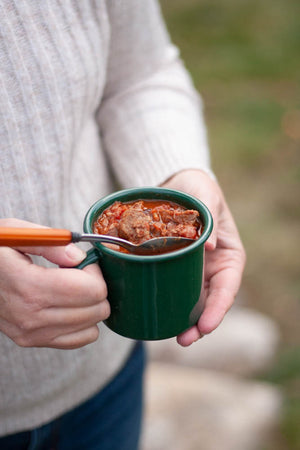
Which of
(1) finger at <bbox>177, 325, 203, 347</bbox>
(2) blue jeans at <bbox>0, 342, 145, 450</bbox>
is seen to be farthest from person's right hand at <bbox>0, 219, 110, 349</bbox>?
(2) blue jeans at <bbox>0, 342, 145, 450</bbox>

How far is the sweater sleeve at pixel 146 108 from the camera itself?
1.85 meters

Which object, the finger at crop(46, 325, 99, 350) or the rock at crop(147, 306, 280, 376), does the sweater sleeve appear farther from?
the rock at crop(147, 306, 280, 376)

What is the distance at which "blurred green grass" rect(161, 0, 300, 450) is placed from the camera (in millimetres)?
4133

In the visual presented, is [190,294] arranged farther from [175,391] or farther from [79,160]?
[175,391]

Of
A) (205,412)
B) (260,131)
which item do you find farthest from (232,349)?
(260,131)

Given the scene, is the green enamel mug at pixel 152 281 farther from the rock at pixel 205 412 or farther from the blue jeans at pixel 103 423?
the rock at pixel 205 412

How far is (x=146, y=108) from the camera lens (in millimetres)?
1983

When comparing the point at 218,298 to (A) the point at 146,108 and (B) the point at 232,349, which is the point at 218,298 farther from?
(B) the point at 232,349

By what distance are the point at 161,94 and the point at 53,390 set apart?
46.7 inches

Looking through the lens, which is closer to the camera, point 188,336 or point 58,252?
point 58,252

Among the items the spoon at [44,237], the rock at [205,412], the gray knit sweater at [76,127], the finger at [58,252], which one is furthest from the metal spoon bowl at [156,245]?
the rock at [205,412]

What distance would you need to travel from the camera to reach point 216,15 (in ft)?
32.8

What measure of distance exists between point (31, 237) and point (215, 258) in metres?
0.73

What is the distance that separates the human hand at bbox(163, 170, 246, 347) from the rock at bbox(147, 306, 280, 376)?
2156 mm
